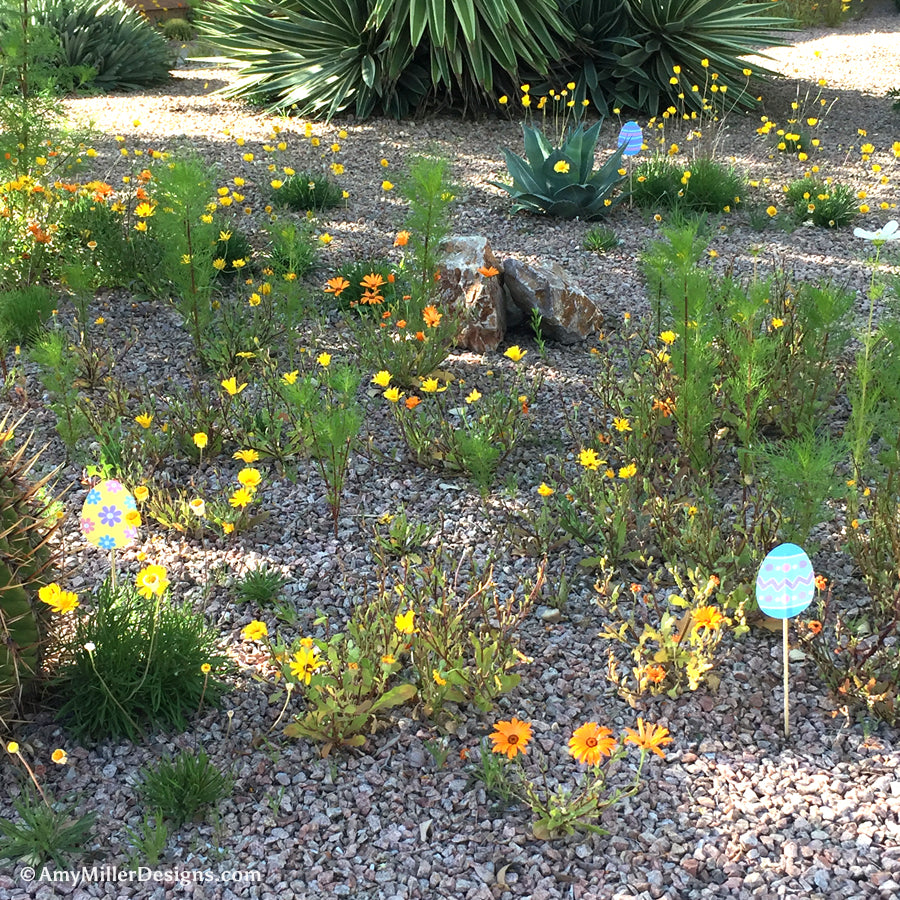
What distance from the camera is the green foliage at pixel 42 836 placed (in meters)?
2.17

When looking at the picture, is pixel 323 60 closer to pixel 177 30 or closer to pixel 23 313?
pixel 23 313

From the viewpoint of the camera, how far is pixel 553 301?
455 centimetres

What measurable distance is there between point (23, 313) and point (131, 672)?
2.35 meters

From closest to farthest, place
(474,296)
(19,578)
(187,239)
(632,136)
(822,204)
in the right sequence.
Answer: (19,578) < (187,239) < (474,296) < (822,204) < (632,136)

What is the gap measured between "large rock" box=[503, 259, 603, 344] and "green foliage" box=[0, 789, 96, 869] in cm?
296

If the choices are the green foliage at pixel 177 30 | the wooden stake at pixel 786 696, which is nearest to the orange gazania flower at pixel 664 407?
the wooden stake at pixel 786 696

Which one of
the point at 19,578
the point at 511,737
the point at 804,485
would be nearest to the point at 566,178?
the point at 804,485

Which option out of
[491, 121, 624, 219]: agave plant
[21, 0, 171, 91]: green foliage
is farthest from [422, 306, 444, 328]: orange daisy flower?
[21, 0, 171, 91]: green foliage

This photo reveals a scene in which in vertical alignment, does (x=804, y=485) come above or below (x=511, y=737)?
above

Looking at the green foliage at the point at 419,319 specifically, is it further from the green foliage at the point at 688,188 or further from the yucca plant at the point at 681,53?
the yucca plant at the point at 681,53

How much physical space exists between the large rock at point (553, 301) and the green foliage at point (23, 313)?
6.74 feet

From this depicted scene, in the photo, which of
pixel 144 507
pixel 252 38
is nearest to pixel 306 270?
pixel 144 507

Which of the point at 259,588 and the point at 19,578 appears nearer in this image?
the point at 19,578

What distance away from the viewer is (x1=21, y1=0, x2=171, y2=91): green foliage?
31.9 ft
